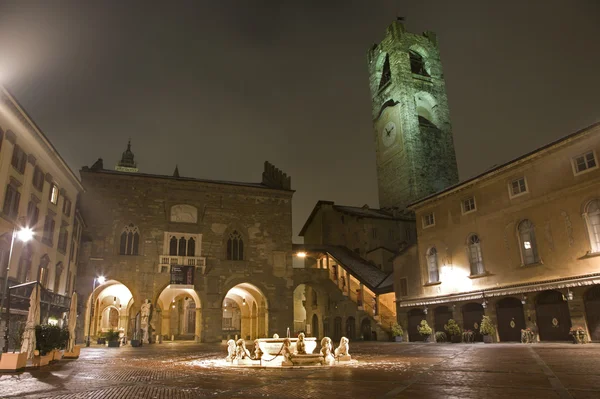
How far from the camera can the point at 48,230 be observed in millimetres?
26750

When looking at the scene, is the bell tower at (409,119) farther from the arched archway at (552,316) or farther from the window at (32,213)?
the window at (32,213)

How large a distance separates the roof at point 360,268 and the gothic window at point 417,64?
1322 inches

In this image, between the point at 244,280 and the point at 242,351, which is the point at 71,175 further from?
the point at 242,351

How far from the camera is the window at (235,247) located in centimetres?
3822

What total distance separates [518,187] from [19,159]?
27.0 meters

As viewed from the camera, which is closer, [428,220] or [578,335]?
[578,335]

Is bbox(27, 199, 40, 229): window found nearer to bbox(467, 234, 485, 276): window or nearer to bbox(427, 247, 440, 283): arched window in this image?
bbox(427, 247, 440, 283): arched window

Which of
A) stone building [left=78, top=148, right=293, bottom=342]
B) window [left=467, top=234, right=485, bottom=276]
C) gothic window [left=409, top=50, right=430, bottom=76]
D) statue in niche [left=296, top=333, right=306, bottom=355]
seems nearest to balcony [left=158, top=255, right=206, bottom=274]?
stone building [left=78, top=148, right=293, bottom=342]

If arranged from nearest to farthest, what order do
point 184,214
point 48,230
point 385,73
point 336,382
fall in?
1. point 336,382
2. point 48,230
3. point 184,214
4. point 385,73

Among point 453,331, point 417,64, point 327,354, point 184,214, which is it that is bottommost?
point 327,354

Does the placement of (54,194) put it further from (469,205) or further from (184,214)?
(469,205)

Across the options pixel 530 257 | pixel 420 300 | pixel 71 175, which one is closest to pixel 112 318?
pixel 71 175

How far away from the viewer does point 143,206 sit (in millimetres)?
36562

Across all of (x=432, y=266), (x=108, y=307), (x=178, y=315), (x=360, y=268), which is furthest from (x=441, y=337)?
(x=108, y=307)
